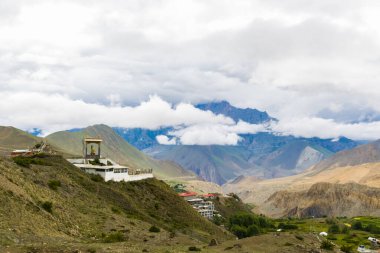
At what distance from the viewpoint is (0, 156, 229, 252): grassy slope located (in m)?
48.4

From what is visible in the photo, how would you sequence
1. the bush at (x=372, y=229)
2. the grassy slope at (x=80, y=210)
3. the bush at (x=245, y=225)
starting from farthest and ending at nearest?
the bush at (x=372, y=229) → the bush at (x=245, y=225) → the grassy slope at (x=80, y=210)

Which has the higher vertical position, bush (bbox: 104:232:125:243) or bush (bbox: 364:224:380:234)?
bush (bbox: 104:232:125:243)

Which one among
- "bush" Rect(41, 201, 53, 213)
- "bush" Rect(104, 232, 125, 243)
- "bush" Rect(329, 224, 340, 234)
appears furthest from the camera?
"bush" Rect(329, 224, 340, 234)

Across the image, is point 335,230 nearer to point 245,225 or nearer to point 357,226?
point 357,226

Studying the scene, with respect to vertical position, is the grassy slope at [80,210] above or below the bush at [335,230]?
above

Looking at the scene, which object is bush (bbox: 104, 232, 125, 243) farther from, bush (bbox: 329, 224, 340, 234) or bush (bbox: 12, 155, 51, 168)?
bush (bbox: 329, 224, 340, 234)

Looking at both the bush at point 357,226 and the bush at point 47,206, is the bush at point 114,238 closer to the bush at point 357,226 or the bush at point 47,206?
the bush at point 47,206

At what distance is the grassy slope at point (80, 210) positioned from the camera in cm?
4838

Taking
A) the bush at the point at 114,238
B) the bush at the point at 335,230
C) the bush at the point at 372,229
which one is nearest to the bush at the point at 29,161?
the bush at the point at 114,238

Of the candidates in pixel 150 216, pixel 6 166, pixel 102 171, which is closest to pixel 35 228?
pixel 6 166

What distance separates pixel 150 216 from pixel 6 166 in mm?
28817

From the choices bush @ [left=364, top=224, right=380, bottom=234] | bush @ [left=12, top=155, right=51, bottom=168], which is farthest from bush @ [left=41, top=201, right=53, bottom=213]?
bush @ [left=364, top=224, right=380, bottom=234]

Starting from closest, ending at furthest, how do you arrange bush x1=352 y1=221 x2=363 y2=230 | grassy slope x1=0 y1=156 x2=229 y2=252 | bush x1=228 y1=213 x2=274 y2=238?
grassy slope x1=0 y1=156 x2=229 y2=252 < bush x1=228 y1=213 x2=274 y2=238 < bush x1=352 y1=221 x2=363 y2=230

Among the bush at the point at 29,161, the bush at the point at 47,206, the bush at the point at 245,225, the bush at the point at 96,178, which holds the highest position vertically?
the bush at the point at 29,161
